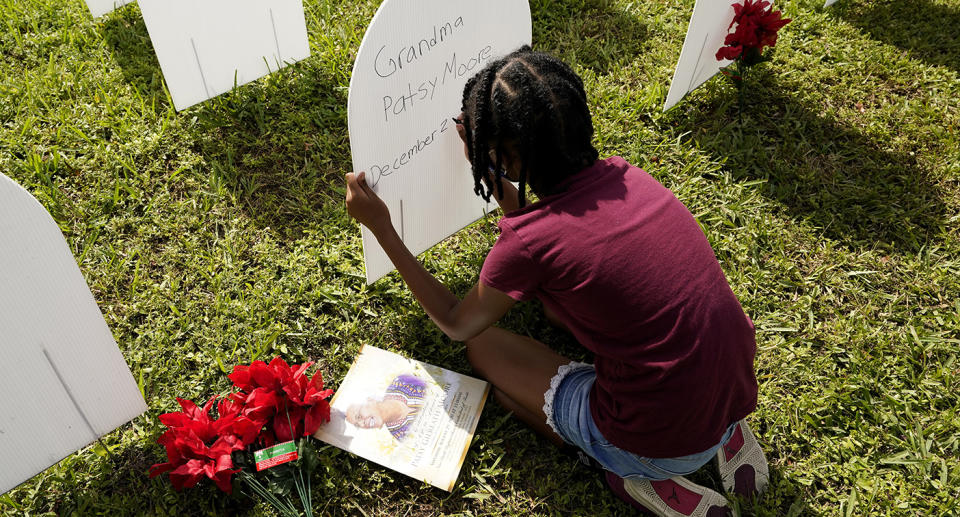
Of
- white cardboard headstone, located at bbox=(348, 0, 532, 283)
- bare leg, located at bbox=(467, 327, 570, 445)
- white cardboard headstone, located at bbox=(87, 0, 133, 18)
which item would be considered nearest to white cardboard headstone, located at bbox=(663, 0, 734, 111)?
white cardboard headstone, located at bbox=(348, 0, 532, 283)

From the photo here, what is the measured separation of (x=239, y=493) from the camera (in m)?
1.90

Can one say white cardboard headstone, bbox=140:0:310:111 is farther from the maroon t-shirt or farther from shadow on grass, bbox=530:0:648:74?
the maroon t-shirt

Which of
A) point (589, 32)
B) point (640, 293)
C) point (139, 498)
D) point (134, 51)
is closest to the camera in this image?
point (640, 293)

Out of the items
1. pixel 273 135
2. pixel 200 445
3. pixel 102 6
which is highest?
pixel 102 6

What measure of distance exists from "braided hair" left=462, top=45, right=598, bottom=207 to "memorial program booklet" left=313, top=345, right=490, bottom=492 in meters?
0.87

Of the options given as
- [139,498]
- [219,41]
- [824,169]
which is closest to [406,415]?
[139,498]

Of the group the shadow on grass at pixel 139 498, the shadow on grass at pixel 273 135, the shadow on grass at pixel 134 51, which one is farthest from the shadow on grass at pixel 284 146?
the shadow on grass at pixel 139 498

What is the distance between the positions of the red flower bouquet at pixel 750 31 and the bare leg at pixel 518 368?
67.9 inches

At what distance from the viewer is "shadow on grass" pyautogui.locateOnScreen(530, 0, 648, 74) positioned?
3.30 m

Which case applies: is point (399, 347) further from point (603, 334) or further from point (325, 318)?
point (603, 334)

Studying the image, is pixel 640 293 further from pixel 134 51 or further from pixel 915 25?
pixel 915 25

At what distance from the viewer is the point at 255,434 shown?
1889 millimetres

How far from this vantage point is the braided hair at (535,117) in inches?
59.0

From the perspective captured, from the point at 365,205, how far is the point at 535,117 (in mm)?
626
